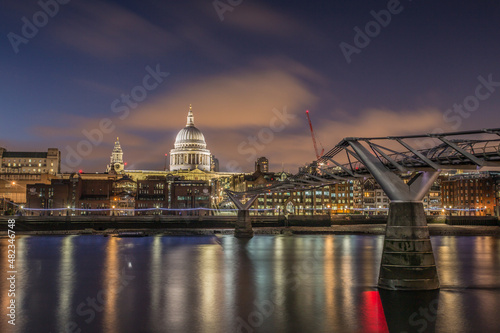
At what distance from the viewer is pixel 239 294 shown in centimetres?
3388

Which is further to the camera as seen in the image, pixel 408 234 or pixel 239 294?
pixel 239 294

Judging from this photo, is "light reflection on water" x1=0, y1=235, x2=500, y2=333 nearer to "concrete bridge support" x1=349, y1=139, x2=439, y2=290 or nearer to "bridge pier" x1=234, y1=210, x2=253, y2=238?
"concrete bridge support" x1=349, y1=139, x2=439, y2=290

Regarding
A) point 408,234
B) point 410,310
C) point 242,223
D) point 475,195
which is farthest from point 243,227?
point 475,195

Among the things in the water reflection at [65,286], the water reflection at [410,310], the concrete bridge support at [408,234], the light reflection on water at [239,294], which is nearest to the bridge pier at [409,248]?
the concrete bridge support at [408,234]

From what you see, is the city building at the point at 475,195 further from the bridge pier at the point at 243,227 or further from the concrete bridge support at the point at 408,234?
the concrete bridge support at the point at 408,234

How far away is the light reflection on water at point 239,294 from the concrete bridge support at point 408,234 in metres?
1.06

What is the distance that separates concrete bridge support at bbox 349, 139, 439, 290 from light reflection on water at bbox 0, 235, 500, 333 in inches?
41.8

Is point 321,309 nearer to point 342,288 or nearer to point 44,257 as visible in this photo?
point 342,288

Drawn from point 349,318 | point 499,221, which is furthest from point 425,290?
point 499,221

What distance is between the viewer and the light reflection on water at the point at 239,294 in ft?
83.3

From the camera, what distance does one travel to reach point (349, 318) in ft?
86.1

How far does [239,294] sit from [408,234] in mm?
12242

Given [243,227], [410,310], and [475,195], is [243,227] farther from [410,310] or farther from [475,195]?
[475,195]

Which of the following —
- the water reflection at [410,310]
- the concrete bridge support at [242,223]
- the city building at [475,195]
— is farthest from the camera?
the city building at [475,195]
